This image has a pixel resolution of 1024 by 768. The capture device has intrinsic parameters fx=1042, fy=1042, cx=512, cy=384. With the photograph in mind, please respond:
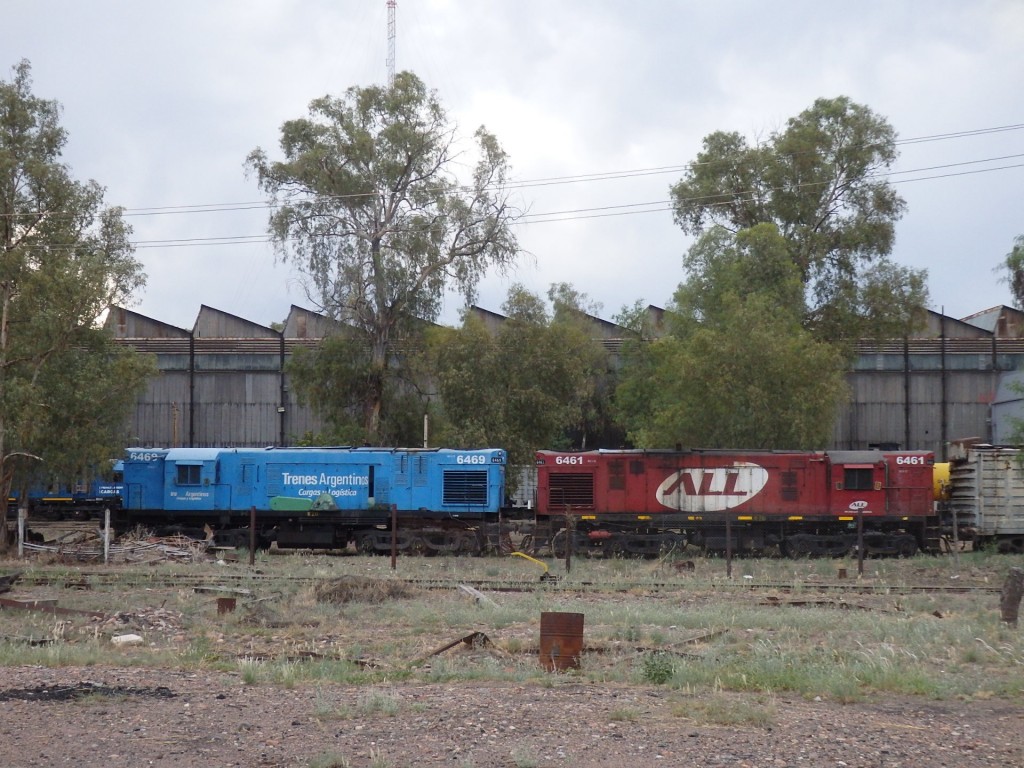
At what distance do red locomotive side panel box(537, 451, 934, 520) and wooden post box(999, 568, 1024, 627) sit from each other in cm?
1461

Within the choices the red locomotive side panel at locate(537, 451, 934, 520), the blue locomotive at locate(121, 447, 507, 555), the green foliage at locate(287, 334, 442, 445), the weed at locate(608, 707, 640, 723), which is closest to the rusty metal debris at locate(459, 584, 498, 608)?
the weed at locate(608, 707, 640, 723)

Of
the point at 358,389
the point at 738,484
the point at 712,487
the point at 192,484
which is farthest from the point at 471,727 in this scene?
the point at 358,389

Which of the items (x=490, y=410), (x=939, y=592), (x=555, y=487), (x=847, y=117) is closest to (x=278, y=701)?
(x=939, y=592)

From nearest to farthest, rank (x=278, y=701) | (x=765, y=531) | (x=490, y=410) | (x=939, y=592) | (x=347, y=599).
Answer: (x=278, y=701)
(x=347, y=599)
(x=939, y=592)
(x=765, y=531)
(x=490, y=410)

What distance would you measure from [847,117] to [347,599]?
123 ft

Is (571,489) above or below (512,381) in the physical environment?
below

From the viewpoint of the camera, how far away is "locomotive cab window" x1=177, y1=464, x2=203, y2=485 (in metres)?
32.0

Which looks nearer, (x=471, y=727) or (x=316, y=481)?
(x=471, y=727)

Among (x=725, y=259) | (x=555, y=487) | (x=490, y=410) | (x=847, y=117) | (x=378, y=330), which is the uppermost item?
(x=847, y=117)

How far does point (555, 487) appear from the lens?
100 ft

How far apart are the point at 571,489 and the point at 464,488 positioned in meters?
3.19

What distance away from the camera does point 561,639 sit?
38.8 feet

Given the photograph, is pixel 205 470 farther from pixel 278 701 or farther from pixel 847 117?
pixel 847 117

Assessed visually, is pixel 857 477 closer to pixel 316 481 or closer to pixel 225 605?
pixel 316 481
